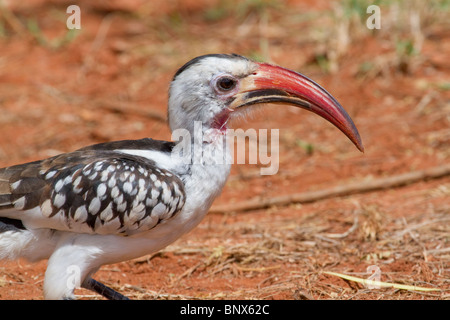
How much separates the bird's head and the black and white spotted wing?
44cm

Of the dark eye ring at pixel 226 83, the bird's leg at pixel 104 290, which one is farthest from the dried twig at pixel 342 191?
the dark eye ring at pixel 226 83

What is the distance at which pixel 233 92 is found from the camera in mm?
4324

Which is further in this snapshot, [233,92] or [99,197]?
[233,92]

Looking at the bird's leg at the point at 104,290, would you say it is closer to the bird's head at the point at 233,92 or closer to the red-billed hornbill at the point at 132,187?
the red-billed hornbill at the point at 132,187

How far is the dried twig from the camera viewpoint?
21.2 feet

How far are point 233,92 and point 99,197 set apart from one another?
41.0 inches

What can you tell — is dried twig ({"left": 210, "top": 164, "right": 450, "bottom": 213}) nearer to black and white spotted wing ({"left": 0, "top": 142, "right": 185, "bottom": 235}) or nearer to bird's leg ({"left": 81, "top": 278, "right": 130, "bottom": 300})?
bird's leg ({"left": 81, "top": 278, "right": 130, "bottom": 300})

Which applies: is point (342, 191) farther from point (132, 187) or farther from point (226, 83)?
point (132, 187)

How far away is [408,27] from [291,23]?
2.20m

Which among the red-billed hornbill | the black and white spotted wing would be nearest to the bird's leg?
the red-billed hornbill

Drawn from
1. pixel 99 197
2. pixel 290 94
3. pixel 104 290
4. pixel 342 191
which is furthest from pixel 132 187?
pixel 342 191

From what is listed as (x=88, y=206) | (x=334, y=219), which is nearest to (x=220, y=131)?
(x=88, y=206)

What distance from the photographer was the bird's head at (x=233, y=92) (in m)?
4.25

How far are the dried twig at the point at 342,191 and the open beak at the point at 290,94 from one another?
2185 mm
